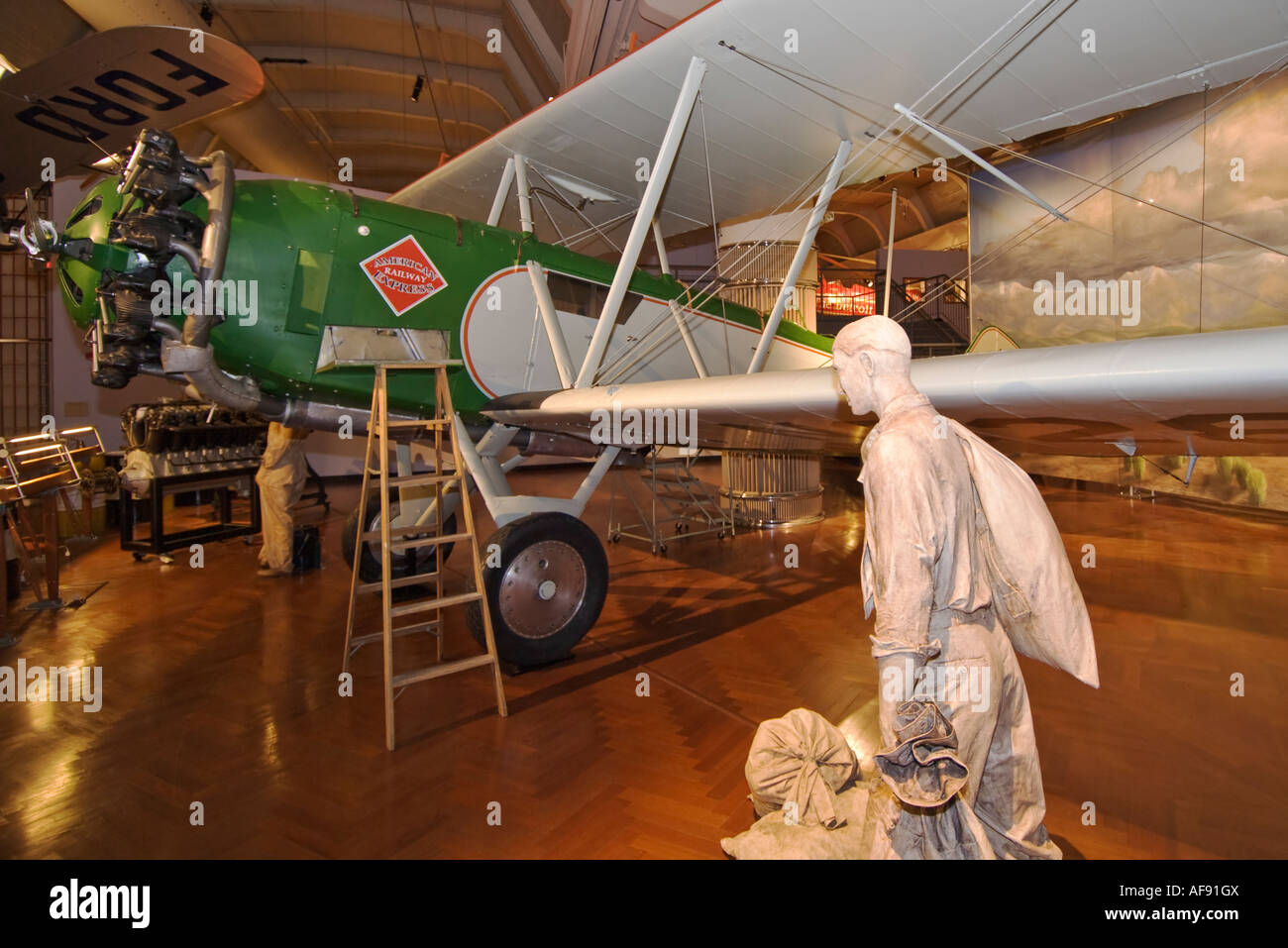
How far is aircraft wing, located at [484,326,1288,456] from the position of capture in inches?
74.5

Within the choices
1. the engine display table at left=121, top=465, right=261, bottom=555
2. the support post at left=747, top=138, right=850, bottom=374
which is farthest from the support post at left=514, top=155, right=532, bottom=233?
the engine display table at left=121, top=465, right=261, bottom=555

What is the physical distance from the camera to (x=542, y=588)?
3852 millimetres

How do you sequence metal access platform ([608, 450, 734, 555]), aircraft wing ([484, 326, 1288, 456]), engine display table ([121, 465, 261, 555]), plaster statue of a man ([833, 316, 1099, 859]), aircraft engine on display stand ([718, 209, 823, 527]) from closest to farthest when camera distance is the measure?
1. plaster statue of a man ([833, 316, 1099, 859])
2. aircraft wing ([484, 326, 1288, 456])
3. engine display table ([121, 465, 261, 555])
4. metal access platform ([608, 450, 734, 555])
5. aircraft engine on display stand ([718, 209, 823, 527])

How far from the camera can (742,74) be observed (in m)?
3.80

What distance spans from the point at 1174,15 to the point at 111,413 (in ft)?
41.2

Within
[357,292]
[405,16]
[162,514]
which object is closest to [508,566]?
[357,292]

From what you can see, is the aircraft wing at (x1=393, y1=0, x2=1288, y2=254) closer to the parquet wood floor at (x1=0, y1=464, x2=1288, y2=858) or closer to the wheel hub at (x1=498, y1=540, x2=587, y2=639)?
the wheel hub at (x1=498, y1=540, x2=587, y2=639)

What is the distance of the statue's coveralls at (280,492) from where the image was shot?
6.00 metres

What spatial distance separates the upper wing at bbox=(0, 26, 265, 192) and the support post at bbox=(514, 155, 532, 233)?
205 centimetres

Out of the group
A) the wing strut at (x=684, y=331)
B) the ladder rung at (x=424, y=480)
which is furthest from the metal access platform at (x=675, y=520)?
the ladder rung at (x=424, y=480)

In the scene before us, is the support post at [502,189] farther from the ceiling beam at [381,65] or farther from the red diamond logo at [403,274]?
the ceiling beam at [381,65]

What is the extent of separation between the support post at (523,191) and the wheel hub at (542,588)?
2.14 m

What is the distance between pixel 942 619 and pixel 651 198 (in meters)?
2.90

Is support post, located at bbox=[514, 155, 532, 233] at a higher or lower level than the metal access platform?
higher
